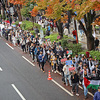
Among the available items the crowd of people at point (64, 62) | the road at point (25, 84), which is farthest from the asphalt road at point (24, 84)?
the crowd of people at point (64, 62)

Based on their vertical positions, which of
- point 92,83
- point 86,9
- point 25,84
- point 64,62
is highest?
point 86,9

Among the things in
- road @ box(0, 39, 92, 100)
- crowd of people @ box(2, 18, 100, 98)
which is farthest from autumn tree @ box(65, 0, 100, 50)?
road @ box(0, 39, 92, 100)

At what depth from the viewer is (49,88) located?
1625 cm

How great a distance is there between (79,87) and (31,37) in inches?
406

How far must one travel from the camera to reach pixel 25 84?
670 inches

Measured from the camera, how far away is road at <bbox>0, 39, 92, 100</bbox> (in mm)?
15175

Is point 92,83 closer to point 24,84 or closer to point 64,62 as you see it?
point 64,62

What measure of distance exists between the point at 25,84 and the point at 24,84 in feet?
0.21

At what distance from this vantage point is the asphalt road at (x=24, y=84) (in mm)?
15177

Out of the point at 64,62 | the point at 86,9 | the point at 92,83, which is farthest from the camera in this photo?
the point at 64,62

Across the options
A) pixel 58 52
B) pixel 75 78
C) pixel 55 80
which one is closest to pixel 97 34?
pixel 58 52

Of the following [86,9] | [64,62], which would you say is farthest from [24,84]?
[86,9]

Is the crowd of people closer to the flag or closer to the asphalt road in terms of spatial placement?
the flag

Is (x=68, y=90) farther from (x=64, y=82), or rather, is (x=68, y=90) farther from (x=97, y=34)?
(x=97, y=34)
